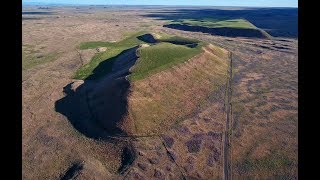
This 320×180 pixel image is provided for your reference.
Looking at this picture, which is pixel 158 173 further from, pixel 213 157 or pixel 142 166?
pixel 213 157

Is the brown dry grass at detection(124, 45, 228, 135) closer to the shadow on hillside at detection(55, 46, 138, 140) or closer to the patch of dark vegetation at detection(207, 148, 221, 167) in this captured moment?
the shadow on hillside at detection(55, 46, 138, 140)

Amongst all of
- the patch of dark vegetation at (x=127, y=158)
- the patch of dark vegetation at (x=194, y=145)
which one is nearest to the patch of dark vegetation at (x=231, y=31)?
the patch of dark vegetation at (x=194, y=145)

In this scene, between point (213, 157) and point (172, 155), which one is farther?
point (172, 155)

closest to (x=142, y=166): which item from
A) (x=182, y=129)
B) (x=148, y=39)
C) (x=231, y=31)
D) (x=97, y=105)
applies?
(x=182, y=129)

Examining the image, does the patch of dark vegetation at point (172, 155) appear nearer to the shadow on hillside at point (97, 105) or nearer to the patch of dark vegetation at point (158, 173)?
the patch of dark vegetation at point (158, 173)

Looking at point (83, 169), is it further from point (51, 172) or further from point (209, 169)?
point (209, 169)

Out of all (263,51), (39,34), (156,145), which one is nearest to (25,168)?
(156,145)
